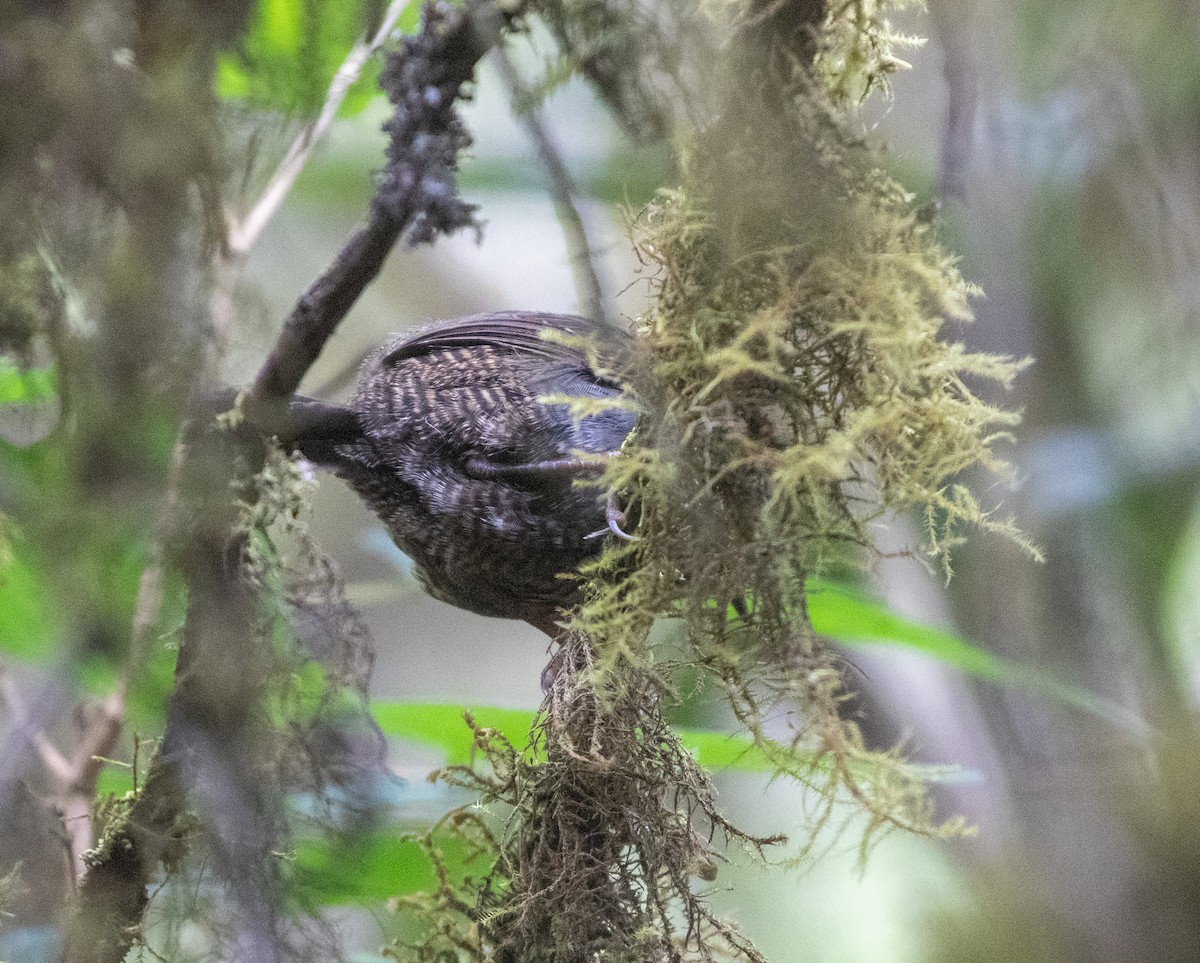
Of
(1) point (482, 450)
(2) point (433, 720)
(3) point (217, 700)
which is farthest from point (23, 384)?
(2) point (433, 720)

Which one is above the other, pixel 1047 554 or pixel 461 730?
pixel 1047 554

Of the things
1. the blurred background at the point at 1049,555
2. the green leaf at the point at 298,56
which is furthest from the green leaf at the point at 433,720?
the green leaf at the point at 298,56

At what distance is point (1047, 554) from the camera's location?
2148 millimetres

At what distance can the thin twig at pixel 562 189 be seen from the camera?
0.91m

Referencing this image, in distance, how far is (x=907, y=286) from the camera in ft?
2.60

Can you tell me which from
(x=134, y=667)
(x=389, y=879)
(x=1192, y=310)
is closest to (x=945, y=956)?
(x=389, y=879)

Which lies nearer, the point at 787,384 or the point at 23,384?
the point at 787,384

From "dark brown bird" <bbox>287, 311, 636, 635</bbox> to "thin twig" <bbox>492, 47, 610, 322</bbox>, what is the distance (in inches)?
6.2

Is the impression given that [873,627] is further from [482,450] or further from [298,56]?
[298,56]

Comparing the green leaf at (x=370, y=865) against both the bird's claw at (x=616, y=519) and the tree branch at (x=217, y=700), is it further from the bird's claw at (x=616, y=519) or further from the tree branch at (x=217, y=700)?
the bird's claw at (x=616, y=519)

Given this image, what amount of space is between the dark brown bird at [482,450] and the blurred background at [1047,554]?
140mm

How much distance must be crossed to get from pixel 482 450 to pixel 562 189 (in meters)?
0.39

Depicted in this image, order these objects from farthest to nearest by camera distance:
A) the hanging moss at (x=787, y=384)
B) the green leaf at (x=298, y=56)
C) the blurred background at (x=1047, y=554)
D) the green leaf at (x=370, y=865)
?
the blurred background at (x=1047, y=554) → the green leaf at (x=370, y=865) → the green leaf at (x=298, y=56) → the hanging moss at (x=787, y=384)

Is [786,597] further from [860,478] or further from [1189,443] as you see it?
[1189,443]
